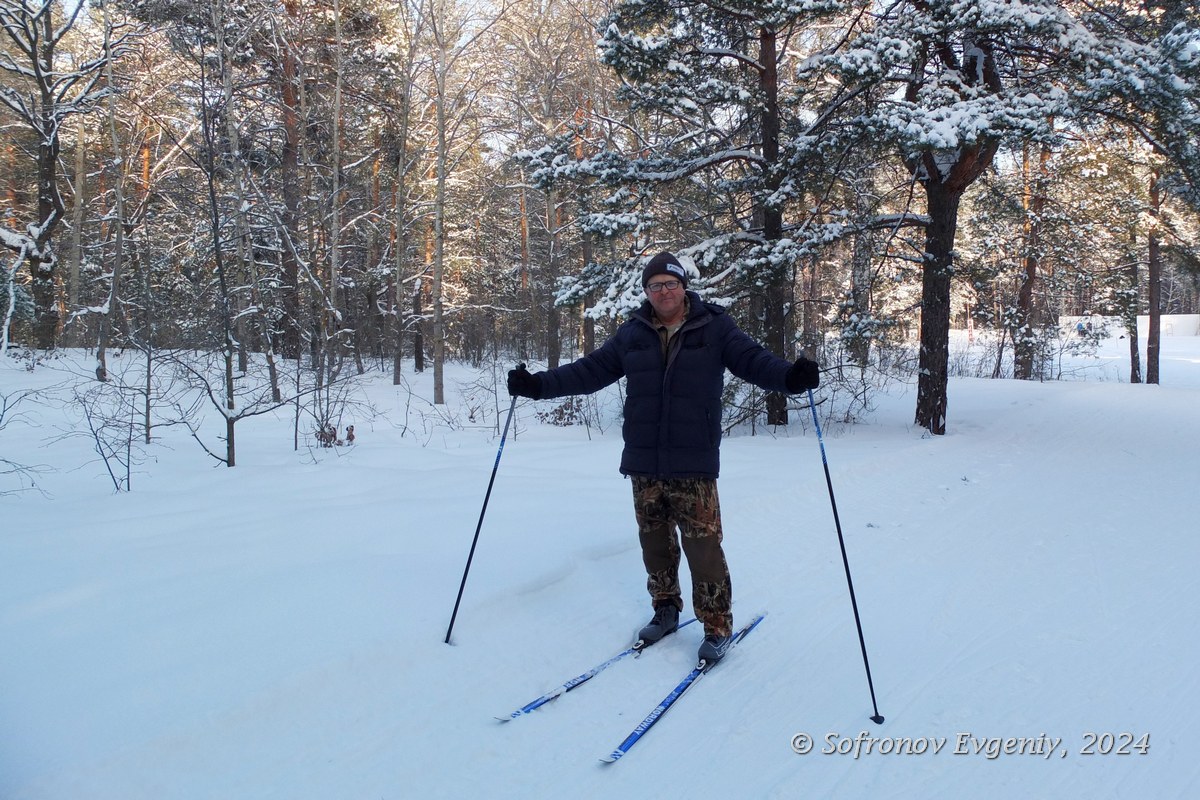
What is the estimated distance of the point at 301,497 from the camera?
18.7 ft

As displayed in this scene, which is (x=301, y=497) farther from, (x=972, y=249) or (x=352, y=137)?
(x=972, y=249)

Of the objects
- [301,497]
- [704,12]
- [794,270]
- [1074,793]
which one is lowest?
[1074,793]

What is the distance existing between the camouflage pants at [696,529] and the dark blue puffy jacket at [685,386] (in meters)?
0.10

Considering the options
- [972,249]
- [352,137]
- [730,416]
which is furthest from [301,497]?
[972,249]

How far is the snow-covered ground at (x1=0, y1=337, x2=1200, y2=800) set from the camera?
258 cm

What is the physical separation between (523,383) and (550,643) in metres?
1.37

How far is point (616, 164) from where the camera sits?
31.9 ft

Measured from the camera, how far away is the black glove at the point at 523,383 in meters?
→ 3.63

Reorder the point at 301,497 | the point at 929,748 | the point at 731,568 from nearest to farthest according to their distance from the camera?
the point at 929,748, the point at 731,568, the point at 301,497

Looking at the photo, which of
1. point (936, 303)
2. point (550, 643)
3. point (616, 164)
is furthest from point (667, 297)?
point (936, 303)

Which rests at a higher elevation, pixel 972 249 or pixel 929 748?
pixel 972 249

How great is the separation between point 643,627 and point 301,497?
132 inches

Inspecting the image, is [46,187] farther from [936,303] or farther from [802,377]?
[802,377]

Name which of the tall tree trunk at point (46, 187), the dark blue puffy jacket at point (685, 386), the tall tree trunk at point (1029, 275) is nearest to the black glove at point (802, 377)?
the dark blue puffy jacket at point (685, 386)
